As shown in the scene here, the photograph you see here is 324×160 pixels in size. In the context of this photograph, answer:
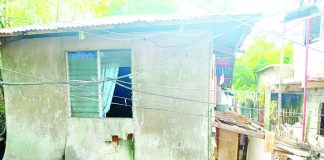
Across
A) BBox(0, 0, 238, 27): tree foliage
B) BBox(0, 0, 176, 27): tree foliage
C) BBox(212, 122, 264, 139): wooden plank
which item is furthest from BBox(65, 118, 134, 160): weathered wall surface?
BBox(0, 0, 238, 27): tree foliage

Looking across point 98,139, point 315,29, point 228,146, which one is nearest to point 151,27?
point 98,139

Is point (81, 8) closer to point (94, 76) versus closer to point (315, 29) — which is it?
point (94, 76)

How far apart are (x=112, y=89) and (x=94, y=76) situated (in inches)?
21.0

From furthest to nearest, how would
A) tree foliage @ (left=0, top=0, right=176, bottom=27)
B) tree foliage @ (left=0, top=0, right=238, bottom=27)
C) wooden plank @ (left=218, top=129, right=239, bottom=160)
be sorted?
tree foliage @ (left=0, top=0, right=238, bottom=27)
tree foliage @ (left=0, top=0, right=176, bottom=27)
wooden plank @ (left=218, top=129, right=239, bottom=160)

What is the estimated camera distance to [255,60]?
24.7 meters

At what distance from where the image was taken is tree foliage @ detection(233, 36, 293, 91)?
24266mm

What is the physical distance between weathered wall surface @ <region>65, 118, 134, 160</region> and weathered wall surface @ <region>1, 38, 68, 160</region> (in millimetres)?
287

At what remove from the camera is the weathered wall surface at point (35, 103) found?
6.57 m

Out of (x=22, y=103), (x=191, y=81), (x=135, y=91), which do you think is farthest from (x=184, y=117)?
(x=22, y=103)

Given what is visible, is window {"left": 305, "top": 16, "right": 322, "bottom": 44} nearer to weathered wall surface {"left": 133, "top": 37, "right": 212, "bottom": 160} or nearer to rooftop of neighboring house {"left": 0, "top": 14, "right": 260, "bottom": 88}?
rooftop of neighboring house {"left": 0, "top": 14, "right": 260, "bottom": 88}

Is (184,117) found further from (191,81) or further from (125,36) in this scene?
(125,36)

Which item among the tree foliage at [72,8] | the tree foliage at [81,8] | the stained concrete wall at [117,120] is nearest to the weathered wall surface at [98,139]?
the stained concrete wall at [117,120]

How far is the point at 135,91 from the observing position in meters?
6.15

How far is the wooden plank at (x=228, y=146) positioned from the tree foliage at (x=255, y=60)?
16537 millimetres
